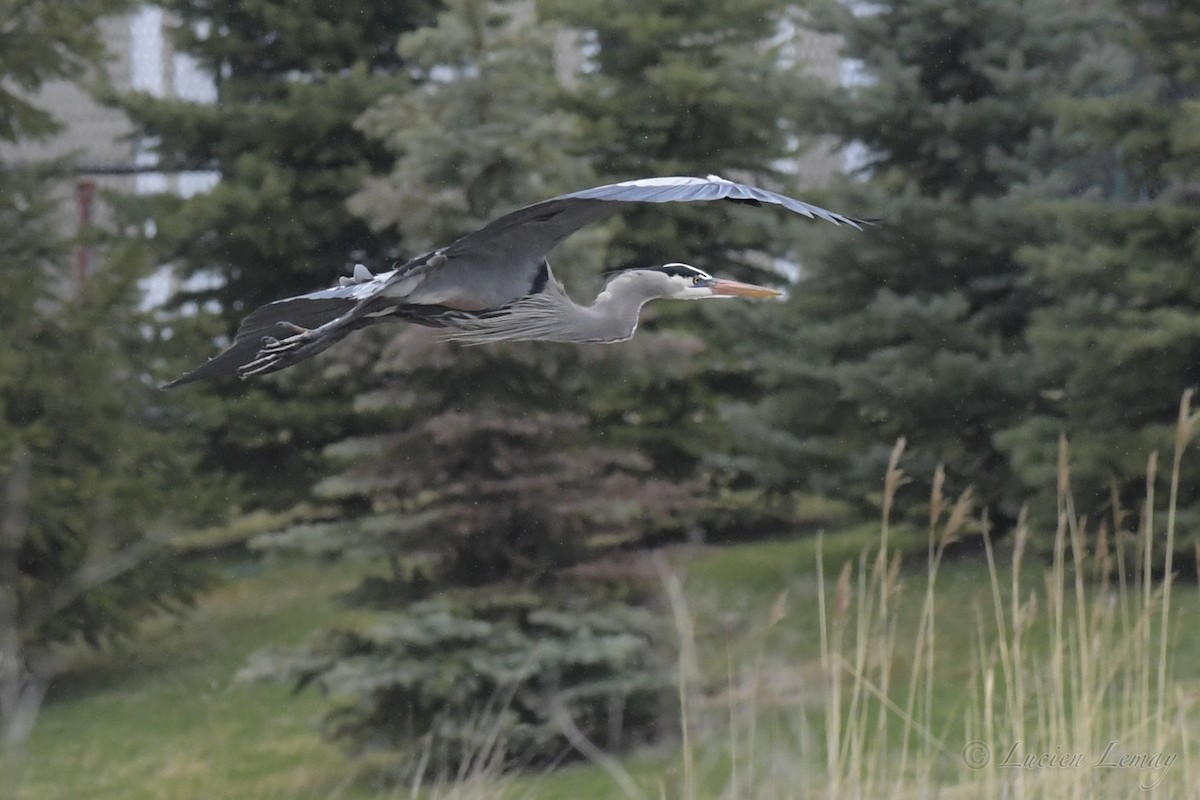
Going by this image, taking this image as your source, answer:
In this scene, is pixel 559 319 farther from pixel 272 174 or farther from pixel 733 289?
pixel 272 174

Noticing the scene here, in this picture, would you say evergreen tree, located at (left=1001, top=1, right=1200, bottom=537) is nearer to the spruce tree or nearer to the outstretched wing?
the spruce tree

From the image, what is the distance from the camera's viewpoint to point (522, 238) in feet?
8.81

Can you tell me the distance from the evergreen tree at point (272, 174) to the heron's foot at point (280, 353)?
242 inches

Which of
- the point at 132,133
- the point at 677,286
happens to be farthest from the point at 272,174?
the point at 677,286

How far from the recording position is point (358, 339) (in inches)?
246

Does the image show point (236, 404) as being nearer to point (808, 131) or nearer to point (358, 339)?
point (358, 339)

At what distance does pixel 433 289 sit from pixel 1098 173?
20.6 feet

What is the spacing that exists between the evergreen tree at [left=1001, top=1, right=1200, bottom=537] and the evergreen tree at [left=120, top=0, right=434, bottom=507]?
3560mm

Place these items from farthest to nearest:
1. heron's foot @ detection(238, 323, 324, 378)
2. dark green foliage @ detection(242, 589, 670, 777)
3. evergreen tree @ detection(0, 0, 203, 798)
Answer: evergreen tree @ detection(0, 0, 203, 798), dark green foliage @ detection(242, 589, 670, 777), heron's foot @ detection(238, 323, 324, 378)

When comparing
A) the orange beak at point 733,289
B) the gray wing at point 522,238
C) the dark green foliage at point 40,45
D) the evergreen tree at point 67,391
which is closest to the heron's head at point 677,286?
the orange beak at point 733,289

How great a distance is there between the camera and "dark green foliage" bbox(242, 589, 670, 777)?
239 inches

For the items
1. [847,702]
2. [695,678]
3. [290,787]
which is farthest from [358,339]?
[695,678]

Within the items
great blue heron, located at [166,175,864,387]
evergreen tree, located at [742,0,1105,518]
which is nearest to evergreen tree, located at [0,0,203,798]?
evergreen tree, located at [742,0,1105,518]

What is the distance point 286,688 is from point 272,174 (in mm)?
2846
